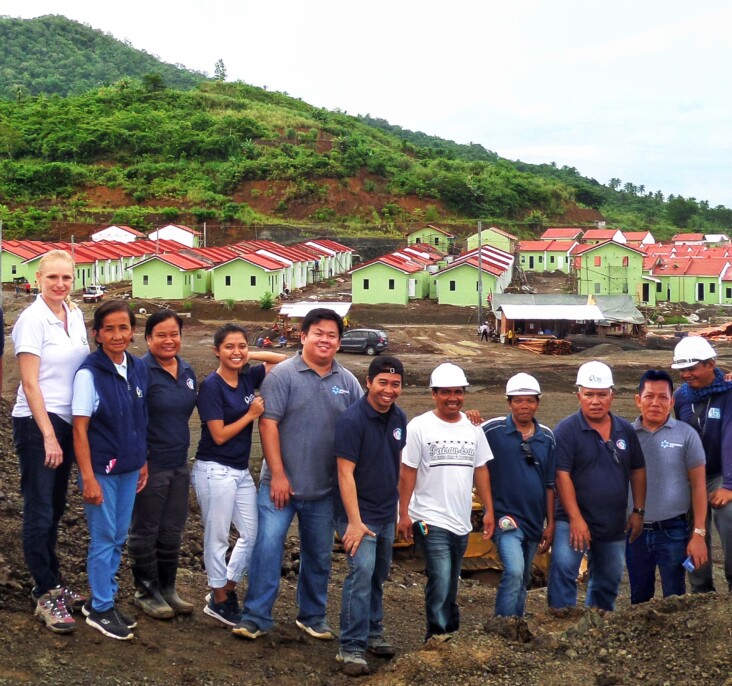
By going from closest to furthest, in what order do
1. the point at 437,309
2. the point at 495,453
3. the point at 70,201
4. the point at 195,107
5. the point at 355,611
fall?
the point at 355,611, the point at 495,453, the point at 437,309, the point at 70,201, the point at 195,107

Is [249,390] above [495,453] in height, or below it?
above

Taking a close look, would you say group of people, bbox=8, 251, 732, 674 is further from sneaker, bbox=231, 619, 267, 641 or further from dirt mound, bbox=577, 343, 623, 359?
dirt mound, bbox=577, 343, 623, 359

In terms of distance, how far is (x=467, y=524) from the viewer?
5172mm

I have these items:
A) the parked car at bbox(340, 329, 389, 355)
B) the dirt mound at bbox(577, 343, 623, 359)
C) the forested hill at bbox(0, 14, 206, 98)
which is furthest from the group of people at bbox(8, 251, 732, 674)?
the forested hill at bbox(0, 14, 206, 98)

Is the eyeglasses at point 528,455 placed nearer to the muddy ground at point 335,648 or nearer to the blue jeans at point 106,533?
the muddy ground at point 335,648

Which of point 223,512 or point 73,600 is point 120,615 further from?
point 223,512

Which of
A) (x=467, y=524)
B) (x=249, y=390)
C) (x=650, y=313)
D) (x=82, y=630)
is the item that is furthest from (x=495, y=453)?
(x=650, y=313)

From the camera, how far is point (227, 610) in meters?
5.29

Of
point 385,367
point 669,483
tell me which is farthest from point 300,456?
point 669,483

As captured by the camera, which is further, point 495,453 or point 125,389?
point 495,453

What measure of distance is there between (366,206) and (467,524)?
2569 inches

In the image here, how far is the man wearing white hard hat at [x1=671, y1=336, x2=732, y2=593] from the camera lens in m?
5.31

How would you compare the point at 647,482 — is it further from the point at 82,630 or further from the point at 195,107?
the point at 195,107

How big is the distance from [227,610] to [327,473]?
1.01m
